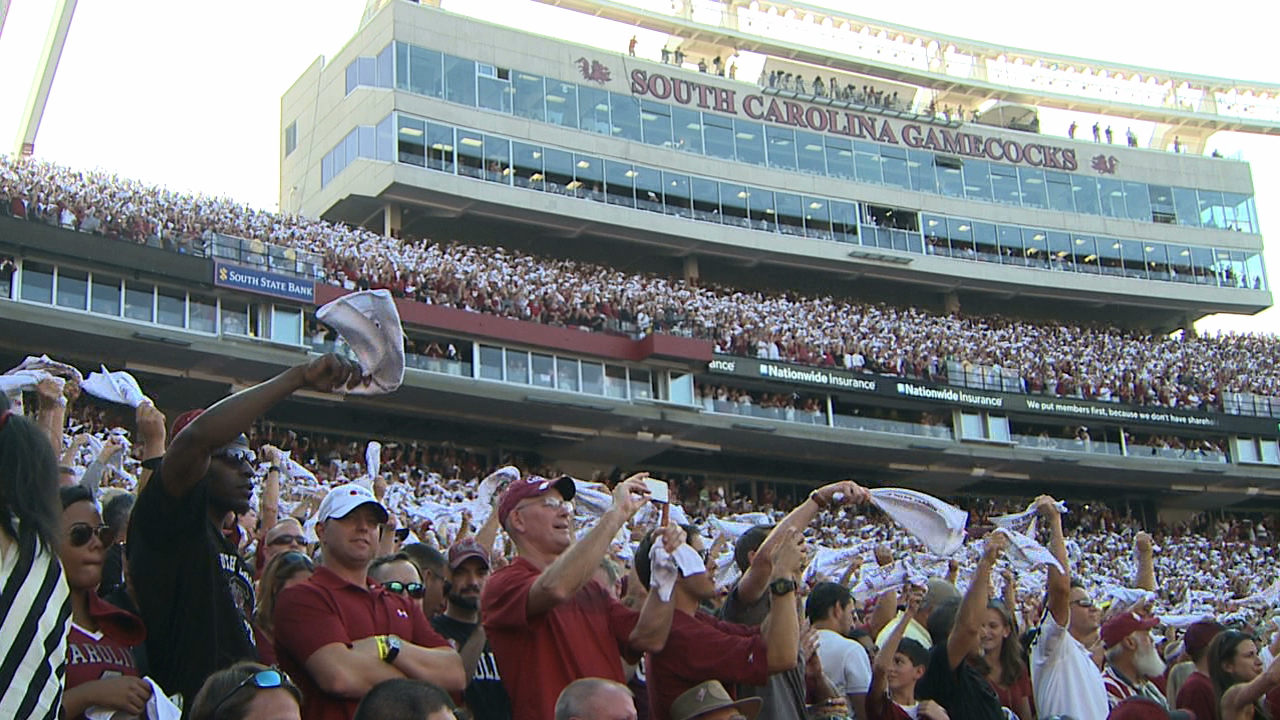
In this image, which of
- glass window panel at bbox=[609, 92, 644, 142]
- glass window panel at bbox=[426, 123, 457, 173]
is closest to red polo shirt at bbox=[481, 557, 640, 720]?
glass window panel at bbox=[426, 123, 457, 173]

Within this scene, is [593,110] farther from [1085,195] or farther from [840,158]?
[1085,195]

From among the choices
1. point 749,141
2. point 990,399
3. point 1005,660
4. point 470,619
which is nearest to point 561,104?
point 749,141

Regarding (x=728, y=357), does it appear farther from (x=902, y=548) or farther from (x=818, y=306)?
(x=902, y=548)

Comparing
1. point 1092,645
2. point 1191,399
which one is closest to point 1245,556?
point 1191,399

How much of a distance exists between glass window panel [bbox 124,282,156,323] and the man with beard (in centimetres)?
2474

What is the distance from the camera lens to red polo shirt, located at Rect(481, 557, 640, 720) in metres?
5.17

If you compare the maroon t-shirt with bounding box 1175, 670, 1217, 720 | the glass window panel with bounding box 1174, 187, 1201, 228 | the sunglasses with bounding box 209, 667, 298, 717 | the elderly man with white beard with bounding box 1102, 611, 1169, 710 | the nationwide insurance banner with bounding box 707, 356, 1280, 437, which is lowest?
the maroon t-shirt with bounding box 1175, 670, 1217, 720

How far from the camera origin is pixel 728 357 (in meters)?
37.8

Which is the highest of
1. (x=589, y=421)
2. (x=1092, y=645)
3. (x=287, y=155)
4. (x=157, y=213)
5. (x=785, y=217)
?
(x=287, y=155)

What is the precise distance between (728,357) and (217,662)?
33174mm

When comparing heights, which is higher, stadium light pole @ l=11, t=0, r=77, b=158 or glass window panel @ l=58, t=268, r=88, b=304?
stadium light pole @ l=11, t=0, r=77, b=158

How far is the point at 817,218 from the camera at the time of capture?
47.1 metres

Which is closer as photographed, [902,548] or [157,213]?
[902,548]

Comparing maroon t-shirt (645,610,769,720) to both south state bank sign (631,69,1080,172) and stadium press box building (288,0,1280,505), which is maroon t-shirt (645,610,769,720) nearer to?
stadium press box building (288,0,1280,505)
